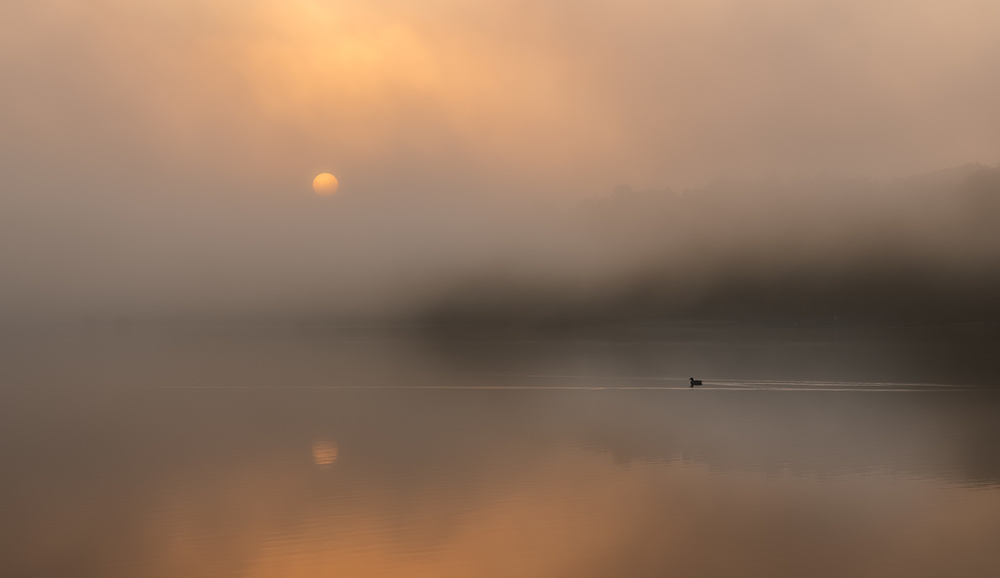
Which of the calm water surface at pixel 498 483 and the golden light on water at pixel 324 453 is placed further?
the golden light on water at pixel 324 453

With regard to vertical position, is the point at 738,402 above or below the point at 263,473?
above

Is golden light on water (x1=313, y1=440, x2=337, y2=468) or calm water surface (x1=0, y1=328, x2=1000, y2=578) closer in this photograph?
calm water surface (x1=0, y1=328, x2=1000, y2=578)

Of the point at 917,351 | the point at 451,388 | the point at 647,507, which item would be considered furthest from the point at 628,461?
the point at 917,351

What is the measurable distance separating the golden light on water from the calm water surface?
0.18m

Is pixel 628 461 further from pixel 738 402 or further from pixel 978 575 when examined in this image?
pixel 738 402

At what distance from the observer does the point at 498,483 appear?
94.0ft

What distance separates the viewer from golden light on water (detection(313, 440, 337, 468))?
108ft

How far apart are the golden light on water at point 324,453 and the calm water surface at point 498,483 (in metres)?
0.18

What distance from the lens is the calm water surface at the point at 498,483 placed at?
2047 cm

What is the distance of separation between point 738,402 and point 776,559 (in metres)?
36.4

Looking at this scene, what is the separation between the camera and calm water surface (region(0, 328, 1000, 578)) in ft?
67.2

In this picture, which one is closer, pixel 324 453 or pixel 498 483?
pixel 498 483

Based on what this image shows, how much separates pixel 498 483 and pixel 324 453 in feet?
33.0

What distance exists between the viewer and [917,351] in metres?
134
